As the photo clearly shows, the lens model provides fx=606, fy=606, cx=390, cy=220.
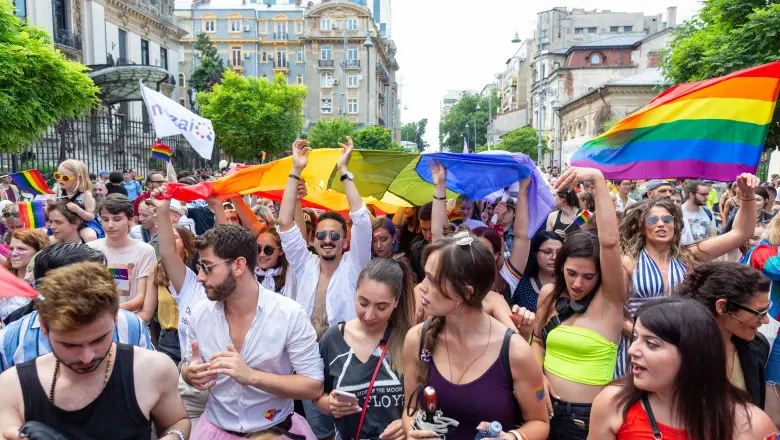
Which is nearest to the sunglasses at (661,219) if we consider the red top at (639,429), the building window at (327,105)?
the red top at (639,429)

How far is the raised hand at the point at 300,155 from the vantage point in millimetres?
4712

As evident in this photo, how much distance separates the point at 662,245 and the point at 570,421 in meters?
1.70

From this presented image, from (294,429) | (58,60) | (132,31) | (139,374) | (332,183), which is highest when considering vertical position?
(132,31)

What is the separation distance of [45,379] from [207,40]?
66795 mm

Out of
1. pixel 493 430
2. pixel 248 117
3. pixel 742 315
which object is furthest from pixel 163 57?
pixel 493 430

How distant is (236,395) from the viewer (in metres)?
3.09

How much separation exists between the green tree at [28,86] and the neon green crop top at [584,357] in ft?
50.2

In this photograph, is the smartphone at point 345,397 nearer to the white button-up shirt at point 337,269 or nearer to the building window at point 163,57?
the white button-up shirt at point 337,269

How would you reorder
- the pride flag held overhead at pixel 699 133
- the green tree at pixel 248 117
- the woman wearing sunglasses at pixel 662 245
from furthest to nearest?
the green tree at pixel 248 117
the pride flag held overhead at pixel 699 133
the woman wearing sunglasses at pixel 662 245

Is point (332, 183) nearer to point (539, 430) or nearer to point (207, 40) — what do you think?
point (539, 430)

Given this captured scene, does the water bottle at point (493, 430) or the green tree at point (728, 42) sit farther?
the green tree at point (728, 42)

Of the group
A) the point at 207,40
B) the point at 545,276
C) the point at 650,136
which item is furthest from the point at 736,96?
the point at 207,40

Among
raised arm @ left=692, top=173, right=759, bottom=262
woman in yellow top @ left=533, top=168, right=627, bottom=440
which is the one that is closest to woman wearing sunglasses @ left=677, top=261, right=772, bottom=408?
woman in yellow top @ left=533, top=168, right=627, bottom=440

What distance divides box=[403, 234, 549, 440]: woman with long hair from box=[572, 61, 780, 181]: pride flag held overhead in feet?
9.21
